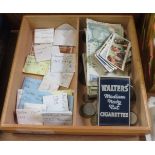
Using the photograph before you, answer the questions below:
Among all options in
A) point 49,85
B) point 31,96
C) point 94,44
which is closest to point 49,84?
point 49,85

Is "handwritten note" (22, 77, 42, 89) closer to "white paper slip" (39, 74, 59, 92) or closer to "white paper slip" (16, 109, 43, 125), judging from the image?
"white paper slip" (39, 74, 59, 92)

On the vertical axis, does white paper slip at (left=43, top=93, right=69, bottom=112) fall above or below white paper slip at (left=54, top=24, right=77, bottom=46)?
below

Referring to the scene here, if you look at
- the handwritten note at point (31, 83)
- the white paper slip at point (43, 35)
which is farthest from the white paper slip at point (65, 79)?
the white paper slip at point (43, 35)

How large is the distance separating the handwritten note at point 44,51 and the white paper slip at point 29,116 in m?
0.30

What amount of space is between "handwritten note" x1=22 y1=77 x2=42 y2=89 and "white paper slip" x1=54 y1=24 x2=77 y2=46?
0.23m

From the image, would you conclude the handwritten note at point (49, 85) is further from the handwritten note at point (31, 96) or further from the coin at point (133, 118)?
the coin at point (133, 118)

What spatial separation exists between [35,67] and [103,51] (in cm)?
33

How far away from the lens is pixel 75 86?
3.90ft

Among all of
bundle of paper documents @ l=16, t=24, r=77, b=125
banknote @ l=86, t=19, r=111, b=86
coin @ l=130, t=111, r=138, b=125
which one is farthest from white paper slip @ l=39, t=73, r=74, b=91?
coin @ l=130, t=111, r=138, b=125

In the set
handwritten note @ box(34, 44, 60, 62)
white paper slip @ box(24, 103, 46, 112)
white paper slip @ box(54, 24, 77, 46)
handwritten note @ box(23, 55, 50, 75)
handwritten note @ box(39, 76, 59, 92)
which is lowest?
white paper slip @ box(24, 103, 46, 112)

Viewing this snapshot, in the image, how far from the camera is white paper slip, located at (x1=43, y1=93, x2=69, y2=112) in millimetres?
1158
